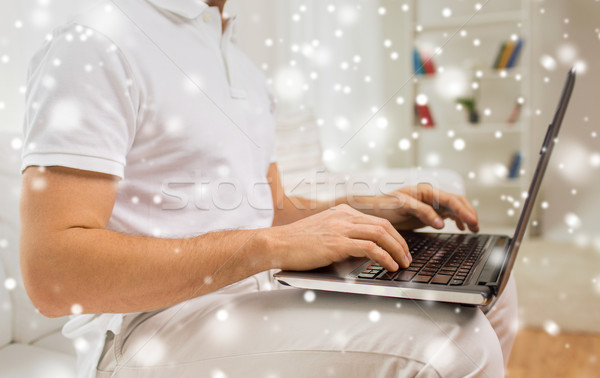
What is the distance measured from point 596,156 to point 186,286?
3.23 m

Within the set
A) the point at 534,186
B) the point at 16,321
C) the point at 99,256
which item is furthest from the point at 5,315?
the point at 534,186

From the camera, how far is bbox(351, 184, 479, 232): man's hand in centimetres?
83

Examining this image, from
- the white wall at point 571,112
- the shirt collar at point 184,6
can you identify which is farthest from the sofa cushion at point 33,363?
the white wall at point 571,112

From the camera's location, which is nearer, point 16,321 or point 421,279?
point 421,279

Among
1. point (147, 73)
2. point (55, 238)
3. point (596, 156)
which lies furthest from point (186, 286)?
point (596, 156)

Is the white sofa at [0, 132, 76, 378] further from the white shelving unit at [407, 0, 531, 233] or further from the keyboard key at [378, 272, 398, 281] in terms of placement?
the white shelving unit at [407, 0, 531, 233]

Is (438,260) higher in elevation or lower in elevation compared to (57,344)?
higher

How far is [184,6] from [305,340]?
54 cm

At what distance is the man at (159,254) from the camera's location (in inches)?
19.4

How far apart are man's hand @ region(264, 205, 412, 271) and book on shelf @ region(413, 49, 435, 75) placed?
117 inches

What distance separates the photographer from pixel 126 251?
1.69 feet

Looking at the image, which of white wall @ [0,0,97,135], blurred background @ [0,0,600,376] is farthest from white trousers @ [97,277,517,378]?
blurred background @ [0,0,600,376]

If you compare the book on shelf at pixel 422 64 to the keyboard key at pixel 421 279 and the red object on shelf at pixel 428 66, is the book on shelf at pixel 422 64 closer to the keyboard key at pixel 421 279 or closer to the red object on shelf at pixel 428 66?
the red object on shelf at pixel 428 66

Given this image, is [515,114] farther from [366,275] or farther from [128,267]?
[128,267]
